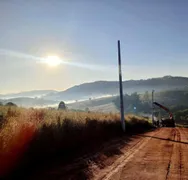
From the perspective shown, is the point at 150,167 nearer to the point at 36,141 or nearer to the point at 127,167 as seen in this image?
the point at 127,167

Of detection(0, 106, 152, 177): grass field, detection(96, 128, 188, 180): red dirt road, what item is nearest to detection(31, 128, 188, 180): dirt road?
detection(96, 128, 188, 180): red dirt road

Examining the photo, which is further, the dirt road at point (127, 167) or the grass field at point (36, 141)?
the grass field at point (36, 141)

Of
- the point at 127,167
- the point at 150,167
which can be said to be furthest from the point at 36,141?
the point at 150,167

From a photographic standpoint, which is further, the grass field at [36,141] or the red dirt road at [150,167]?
the grass field at [36,141]

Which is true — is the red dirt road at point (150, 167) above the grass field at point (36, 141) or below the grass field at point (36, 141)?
below

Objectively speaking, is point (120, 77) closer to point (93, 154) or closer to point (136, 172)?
point (93, 154)

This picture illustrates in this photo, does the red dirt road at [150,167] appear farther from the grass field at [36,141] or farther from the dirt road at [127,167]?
the grass field at [36,141]

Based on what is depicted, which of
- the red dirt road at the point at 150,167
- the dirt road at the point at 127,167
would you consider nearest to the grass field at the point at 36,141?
the dirt road at the point at 127,167

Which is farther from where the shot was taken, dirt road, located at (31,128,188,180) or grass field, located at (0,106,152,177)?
grass field, located at (0,106,152,177)

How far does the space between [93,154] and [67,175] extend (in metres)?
3.49

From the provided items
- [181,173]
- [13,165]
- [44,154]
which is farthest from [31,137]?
[181,173]

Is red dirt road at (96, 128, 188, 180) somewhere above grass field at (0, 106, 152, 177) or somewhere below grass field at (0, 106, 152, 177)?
below

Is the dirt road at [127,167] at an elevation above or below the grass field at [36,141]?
below

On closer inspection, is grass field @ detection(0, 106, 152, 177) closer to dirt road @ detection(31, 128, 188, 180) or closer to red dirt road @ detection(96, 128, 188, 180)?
dirt road @ detection(31, 128, 188, 180)
